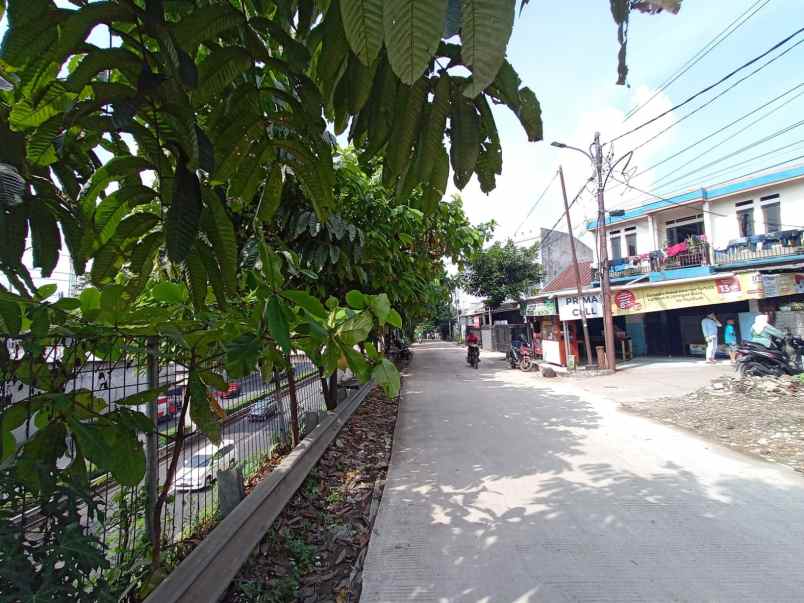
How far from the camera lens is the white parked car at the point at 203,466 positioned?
115 inches

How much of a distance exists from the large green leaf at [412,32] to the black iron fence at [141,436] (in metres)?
1.46

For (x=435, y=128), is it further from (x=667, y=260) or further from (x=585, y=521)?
(x=667, y=260)

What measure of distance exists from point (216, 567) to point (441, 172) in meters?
2.46

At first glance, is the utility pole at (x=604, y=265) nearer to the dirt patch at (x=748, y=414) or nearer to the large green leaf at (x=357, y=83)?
the dirt patch at (x=748, y=414)

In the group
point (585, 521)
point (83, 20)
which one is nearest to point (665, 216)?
point (585, 521)

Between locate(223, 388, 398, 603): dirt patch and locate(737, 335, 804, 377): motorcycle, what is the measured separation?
26.8 feet

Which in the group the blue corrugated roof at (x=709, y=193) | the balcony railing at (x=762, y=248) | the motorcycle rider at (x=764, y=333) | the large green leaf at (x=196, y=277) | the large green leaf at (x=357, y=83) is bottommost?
the motorcycle rider at (x=764, y=333)

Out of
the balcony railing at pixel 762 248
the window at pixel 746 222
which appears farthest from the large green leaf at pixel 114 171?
the window at pixel 746 222

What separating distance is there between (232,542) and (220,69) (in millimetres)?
2610

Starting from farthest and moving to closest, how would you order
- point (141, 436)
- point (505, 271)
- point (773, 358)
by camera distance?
point (505, 271) → point (773, 358) → point (141, 436)

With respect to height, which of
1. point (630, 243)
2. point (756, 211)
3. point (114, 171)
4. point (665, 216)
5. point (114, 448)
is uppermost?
point (665, 216)

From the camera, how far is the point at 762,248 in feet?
42.7

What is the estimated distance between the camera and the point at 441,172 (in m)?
1.45

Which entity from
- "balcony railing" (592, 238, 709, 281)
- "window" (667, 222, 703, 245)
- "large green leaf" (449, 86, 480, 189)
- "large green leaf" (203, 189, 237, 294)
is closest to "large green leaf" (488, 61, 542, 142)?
"large green leaf" (449, 86, 480, 189)
